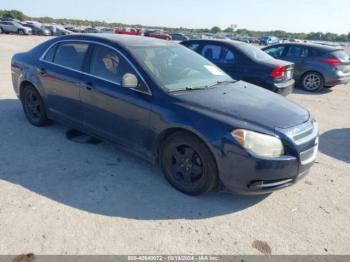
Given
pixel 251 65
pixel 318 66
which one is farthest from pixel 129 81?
pixel 318 66

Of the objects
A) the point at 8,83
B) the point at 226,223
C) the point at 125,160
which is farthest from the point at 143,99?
the point at 8,83

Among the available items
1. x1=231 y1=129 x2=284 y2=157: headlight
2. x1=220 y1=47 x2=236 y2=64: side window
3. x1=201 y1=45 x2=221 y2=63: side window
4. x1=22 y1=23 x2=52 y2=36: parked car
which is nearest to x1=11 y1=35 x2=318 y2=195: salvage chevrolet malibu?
x1=231 y1=129 x2=284 y2=157: headlight

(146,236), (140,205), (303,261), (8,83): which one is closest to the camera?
(303,261)

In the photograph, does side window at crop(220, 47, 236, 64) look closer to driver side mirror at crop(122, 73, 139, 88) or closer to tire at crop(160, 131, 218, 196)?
driver side mirror at crop(122, 73, 139, 88)

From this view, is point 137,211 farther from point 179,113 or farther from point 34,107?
point 34,107

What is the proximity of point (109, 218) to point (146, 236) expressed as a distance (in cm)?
45

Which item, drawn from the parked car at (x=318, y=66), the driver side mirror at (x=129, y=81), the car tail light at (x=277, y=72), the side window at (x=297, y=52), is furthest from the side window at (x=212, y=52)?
the driver side mirror at (x=129, y=81)

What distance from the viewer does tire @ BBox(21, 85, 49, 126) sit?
523 cm

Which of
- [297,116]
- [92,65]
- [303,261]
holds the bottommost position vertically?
[303,261]

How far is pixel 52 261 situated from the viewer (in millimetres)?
2490

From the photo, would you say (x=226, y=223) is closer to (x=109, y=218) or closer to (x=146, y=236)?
(x=146, y=236)

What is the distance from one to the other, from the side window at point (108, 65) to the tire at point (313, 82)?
8139 millimetres

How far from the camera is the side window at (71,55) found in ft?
14.6

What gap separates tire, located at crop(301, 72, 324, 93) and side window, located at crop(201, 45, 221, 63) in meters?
3.95
